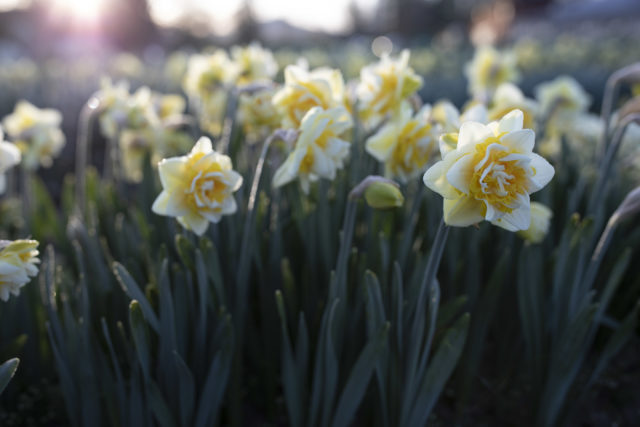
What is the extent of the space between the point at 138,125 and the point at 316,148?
3.00 ft

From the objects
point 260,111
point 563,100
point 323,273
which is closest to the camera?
point 323,273

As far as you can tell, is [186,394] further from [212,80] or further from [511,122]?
[212,80]

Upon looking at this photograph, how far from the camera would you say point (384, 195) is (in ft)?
3.61

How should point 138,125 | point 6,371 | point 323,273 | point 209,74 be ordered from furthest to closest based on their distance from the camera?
point 209,74 → point 138,125 → point 323,273 → point 6,371

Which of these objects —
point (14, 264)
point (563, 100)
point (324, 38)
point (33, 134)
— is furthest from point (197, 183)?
point (324, 38)

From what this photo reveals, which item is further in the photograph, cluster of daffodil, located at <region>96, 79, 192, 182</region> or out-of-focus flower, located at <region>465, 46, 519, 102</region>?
out-of-focus flower, located at <region>465, 46, 519, 102</region>

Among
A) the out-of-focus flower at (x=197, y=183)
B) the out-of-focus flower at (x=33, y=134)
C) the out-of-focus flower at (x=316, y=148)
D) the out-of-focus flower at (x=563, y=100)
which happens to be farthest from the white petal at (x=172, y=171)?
the out-of-focus flower at (x=563, y=100)

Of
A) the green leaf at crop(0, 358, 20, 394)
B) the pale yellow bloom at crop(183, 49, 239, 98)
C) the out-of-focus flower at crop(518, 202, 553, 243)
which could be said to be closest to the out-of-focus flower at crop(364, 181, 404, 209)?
the out-of-focus flower at crop(518, 202, 553, 243)

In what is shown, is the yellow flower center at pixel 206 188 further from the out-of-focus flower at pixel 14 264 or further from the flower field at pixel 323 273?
the out-of-focus flower at pixel 14 264

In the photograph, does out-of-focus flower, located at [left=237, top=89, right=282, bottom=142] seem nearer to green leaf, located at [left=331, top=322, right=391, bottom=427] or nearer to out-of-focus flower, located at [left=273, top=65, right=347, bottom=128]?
out-of-focus flower, located at [left=273, top=65, right=347, bottom=128]

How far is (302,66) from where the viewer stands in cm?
154

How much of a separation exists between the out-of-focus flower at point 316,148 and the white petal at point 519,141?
0.39m

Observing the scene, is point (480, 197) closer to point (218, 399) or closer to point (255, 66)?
point (218, 399)

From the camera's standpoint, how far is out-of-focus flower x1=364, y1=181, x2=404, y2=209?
3.58 ft
